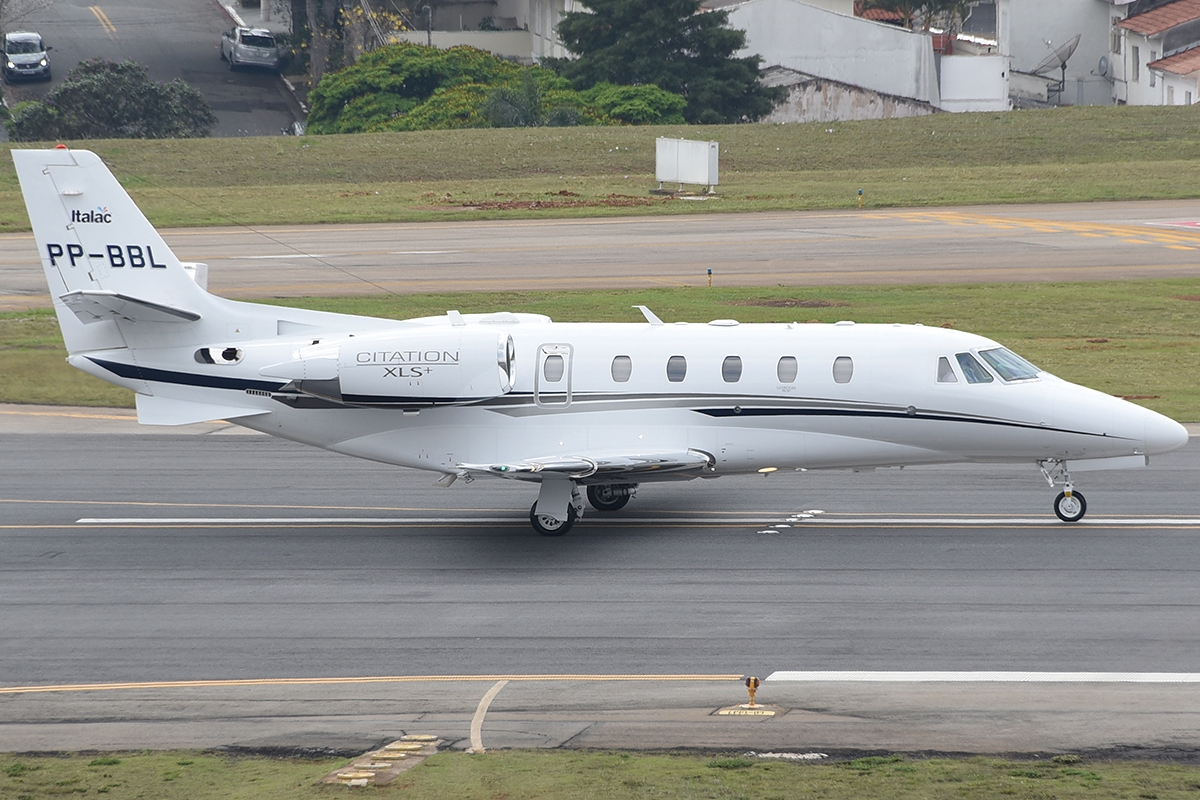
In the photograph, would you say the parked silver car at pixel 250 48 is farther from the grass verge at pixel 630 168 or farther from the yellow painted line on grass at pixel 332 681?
the yellow painted line on grass at pixel 332 681

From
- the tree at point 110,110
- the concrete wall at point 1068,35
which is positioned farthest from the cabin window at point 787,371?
the concrete wall at point 1068,35

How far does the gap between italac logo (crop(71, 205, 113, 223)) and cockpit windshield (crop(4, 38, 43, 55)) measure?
78.1 meters

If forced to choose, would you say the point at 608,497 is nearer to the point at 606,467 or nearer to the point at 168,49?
the point at 606,467

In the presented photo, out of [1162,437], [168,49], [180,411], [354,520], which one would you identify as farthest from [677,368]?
[168,49]

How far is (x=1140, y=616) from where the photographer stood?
17703mm

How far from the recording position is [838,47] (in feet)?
284

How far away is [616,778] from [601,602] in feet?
19.4

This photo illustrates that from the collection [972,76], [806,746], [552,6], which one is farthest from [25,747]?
[552,6]

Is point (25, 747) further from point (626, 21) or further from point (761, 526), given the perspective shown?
point (626, 21)

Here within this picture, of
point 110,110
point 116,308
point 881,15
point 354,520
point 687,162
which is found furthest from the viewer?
point 881,15

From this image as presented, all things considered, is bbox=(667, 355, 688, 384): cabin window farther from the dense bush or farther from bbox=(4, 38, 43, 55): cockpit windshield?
bbox=(4, 38, 43, 55): cockpit windshield

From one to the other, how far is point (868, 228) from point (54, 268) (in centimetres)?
3847

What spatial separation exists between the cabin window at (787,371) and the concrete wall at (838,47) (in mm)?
68083

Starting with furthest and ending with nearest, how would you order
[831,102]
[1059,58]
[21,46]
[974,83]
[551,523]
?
[1059,58] < [21,46] < [974,83] < [831,102] < [551,523]
